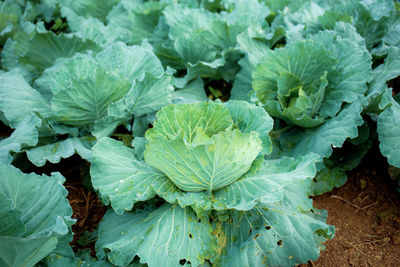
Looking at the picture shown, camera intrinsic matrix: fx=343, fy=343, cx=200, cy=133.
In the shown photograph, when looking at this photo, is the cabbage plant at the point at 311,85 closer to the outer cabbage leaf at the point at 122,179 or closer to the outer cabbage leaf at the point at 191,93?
the outer cabbage leaf at the point at 191,93

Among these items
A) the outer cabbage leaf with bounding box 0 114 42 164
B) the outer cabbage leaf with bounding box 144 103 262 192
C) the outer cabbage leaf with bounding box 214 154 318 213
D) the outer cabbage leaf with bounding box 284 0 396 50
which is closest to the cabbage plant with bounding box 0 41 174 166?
the outer cabbage leaf with bounding box 0 114 42 164

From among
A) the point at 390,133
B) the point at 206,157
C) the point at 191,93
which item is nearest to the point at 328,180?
the point at 390,133

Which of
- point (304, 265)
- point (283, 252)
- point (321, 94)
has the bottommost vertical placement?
point (304, 265)

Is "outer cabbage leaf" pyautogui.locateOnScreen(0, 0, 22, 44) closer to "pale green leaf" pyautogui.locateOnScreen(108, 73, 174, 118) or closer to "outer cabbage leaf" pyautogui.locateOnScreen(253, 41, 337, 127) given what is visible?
"pale green leaf" pyautogui.locateOnScreen(108, 73, 174, 118)

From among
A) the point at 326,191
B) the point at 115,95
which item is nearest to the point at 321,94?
the point at 326,191

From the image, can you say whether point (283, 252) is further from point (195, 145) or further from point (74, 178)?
point (74, 178)
